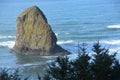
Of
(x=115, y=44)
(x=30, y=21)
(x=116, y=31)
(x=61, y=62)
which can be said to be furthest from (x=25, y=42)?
(x=61, y=62)

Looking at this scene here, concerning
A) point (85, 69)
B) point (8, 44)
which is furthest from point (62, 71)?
point (8, 44)

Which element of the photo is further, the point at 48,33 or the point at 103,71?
the point at 48,33

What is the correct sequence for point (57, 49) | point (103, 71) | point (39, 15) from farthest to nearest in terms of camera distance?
1. point (39, 15)
2. point (57, 49)
3. point (103, 71)

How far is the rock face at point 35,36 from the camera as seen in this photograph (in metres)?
64.0

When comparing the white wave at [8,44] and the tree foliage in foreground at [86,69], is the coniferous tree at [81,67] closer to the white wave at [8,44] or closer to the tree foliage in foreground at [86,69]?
the tree foliage in foreground at [86,69]

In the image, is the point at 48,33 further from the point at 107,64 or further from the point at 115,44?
the point at 107,64

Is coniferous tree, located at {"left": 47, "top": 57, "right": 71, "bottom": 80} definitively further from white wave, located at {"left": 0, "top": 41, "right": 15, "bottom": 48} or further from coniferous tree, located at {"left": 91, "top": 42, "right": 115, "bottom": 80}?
white wave, located at {"left": 0, "top": 41, "right": 15, "bottom": 48}

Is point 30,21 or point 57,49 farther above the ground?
point 30,21

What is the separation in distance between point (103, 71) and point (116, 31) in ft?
215

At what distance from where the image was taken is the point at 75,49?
65062 mm

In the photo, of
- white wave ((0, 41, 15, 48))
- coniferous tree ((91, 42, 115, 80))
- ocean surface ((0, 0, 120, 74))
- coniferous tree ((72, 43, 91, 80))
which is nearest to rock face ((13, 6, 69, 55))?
ocean surface ((0, 0, 120, 74))

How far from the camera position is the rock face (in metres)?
64.0

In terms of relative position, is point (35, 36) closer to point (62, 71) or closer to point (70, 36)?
point (70, 36)

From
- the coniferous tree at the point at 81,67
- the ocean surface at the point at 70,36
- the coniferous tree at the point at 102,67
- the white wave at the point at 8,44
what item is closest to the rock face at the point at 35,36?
the ocean surface at the point at 70,36
